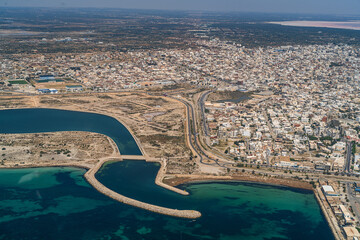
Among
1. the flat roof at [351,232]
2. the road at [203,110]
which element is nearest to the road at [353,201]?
the flat roof at [351,232]

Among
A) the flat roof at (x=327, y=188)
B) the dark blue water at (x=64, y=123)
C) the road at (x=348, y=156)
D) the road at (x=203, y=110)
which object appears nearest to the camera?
the flat roof at (x=327, y=188)

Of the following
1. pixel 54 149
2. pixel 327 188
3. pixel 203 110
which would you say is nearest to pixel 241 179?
pixel 327 188

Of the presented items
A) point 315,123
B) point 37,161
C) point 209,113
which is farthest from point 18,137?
point 315,123

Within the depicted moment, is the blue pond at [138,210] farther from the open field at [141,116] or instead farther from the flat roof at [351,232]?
the open field at [141,116]

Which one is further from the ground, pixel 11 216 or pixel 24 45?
pixel 24 45

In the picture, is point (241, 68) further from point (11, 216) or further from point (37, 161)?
point (11, 216)

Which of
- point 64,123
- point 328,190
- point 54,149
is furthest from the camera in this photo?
point 64,123

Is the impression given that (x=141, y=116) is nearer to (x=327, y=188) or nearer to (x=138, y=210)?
(x=138, y=210)
